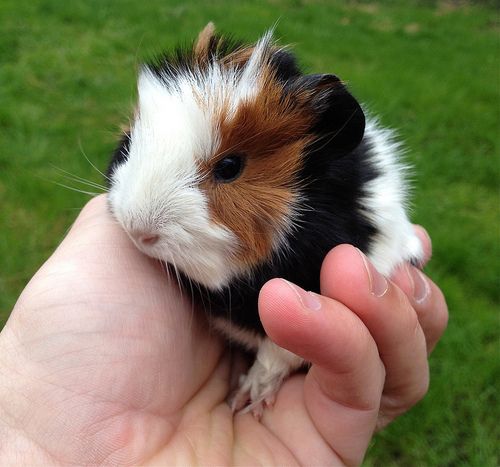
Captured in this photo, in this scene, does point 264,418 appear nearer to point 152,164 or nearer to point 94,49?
point 152,164

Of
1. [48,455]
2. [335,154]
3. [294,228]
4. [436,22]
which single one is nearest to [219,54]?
[335,154]

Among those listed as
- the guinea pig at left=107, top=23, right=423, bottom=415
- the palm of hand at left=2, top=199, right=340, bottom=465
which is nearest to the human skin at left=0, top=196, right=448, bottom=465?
the palm of hand at left=2, top=199, right=340, bottom=465

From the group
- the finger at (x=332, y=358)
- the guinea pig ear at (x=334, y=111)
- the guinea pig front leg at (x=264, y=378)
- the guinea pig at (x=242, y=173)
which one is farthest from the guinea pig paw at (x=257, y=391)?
the guinea pig ear at (x=334, y=111)

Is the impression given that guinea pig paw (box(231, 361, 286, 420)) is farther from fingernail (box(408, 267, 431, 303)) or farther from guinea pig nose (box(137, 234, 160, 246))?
guinea pig nose (box(137, 234, 160, 246))

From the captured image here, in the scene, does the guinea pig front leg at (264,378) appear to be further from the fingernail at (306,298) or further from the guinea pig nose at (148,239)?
the guinea pig nose at (148,239)

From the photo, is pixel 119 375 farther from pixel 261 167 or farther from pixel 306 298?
pixel 261 167
